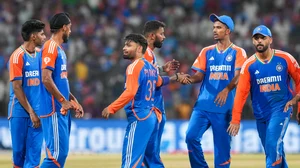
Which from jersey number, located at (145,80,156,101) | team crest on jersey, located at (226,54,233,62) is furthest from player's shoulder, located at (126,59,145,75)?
team crest on jersey, located at (226,54,233,62)

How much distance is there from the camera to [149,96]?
11086 mm

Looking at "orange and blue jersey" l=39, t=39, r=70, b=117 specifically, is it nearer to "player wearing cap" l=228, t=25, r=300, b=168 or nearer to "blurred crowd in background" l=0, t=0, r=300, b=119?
"player wearing cap" l=228, t=25, r=300, b=168

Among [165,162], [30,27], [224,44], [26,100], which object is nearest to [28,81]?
[26,100]

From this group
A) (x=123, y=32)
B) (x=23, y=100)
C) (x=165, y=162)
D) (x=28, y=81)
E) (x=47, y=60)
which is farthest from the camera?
(x=123, y=32)

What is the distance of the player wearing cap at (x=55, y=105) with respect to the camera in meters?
10.9

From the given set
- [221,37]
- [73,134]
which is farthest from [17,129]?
[73,134]

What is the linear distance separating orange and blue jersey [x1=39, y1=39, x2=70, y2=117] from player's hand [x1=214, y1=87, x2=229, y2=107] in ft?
8.80

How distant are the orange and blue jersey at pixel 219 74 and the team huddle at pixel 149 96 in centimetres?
2

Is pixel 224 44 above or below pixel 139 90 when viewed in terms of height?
above

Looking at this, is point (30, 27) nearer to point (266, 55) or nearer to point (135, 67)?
point (135, 67)

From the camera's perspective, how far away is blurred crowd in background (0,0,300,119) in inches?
912

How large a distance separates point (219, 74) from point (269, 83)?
41.7 inches

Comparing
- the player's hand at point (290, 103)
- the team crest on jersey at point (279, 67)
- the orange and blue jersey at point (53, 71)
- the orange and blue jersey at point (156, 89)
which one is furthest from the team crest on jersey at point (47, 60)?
the player's hand at point (290, 103)

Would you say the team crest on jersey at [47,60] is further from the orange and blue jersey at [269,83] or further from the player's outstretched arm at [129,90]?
the orange and blue jersey at [269,83]
